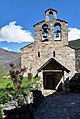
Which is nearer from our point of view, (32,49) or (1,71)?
(32,49)

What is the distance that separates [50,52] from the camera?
2516 cm

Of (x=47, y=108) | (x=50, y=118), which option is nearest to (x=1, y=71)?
(x=47, y=108)

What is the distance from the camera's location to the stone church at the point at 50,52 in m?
24.7

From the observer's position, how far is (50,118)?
1291 centimetres

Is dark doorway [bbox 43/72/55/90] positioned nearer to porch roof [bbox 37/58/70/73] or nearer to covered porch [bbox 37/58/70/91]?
covered porch [bbox 37/58/70/91]

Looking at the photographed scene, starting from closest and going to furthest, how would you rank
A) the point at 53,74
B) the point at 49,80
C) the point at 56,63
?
1. the point at 56,63
2. the point at 53,74
3. the point at 49,80

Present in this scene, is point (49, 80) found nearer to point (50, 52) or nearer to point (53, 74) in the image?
point (53, 74)

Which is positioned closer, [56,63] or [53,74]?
[56,63]

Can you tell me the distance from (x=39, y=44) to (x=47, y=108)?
35.5 feet

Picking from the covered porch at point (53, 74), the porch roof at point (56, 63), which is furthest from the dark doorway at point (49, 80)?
the porch roof at point (56, 63)

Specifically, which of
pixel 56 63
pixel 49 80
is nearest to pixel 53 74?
pixel 49 80

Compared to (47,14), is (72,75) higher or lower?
lower

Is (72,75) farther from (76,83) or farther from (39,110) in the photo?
(39,110)

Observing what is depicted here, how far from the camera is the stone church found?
24.7m
